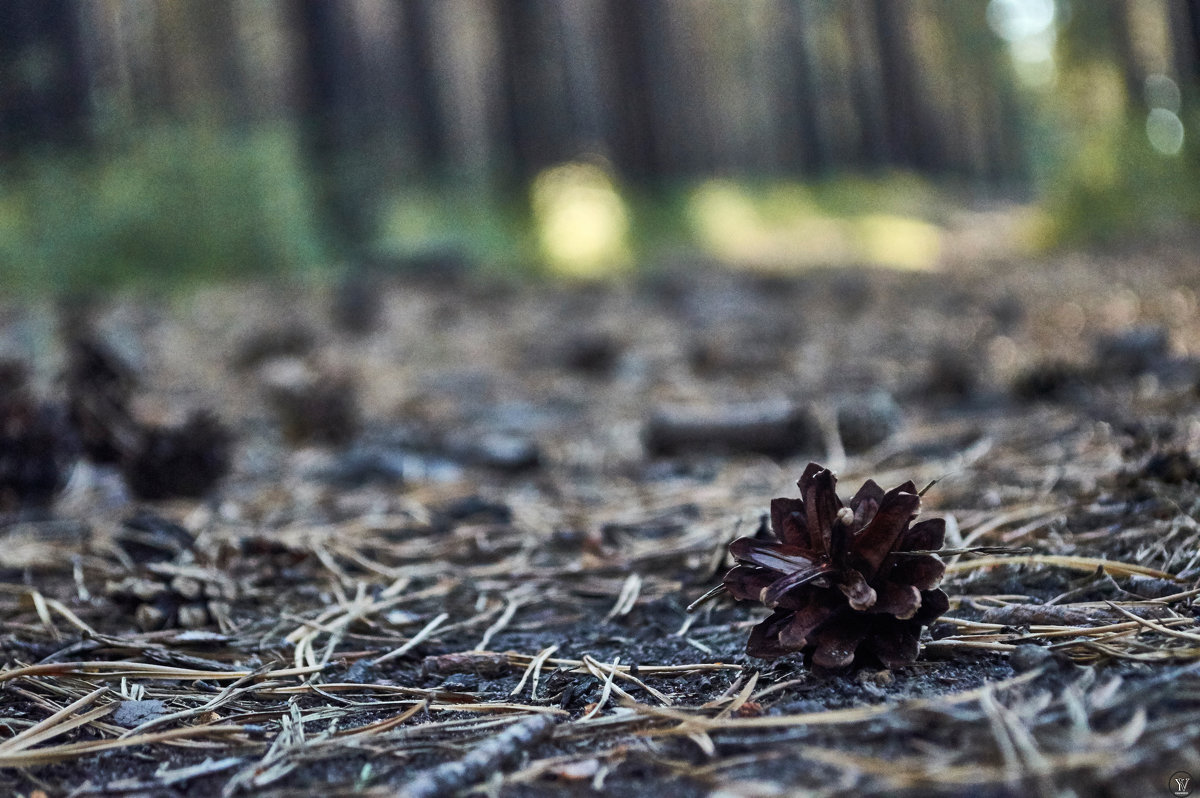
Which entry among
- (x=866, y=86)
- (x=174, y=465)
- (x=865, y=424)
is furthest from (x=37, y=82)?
(x=866, y=86)

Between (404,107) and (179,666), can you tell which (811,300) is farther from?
(404,107)

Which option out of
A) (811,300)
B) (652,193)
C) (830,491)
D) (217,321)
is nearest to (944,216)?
(652,193)

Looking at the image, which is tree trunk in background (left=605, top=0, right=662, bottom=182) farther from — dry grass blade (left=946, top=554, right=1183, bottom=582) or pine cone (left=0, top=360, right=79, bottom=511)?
dry grass blade (left=946, top=554, right=1183, bottom=582)

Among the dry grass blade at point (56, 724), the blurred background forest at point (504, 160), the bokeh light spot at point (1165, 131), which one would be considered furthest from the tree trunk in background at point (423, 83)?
the dry grass blade at point (56, 724)

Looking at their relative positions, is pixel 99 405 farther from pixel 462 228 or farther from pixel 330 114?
pixel 462 228

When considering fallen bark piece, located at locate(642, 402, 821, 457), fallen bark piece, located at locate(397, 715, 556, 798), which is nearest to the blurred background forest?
fallen bark piece, located at locate(642, 402, 821, 457)

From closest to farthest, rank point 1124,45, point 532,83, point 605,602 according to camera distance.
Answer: point 605,602 → point 532,83 → point 1124,45
